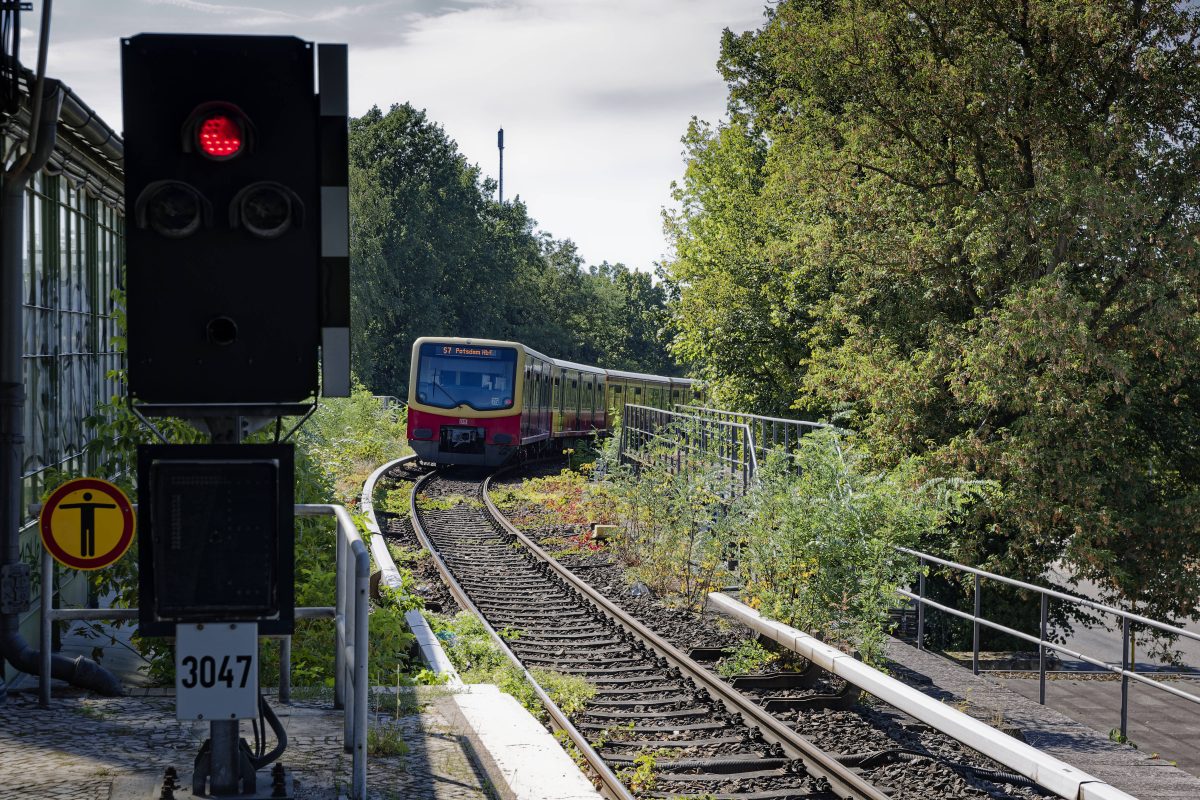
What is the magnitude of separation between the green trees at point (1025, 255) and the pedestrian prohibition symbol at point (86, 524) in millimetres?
13778

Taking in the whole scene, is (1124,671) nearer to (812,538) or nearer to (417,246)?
(812,538)

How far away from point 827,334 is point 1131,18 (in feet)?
27.7

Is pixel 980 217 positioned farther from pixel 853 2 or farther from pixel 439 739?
pixel 439 739

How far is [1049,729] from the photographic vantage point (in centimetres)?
867

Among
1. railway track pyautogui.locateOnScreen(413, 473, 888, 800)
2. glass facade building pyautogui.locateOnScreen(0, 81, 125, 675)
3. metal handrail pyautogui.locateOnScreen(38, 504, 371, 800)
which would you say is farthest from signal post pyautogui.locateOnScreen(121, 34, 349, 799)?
glass facade building pyautogui.locateOnScreen(0, 81, 125, 675)

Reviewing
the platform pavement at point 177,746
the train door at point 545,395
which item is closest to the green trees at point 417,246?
the train door at point 545,395

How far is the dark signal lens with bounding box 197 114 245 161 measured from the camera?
14.6 feet

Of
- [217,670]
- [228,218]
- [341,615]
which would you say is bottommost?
[341,615]

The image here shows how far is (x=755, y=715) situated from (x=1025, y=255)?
40.0 ft

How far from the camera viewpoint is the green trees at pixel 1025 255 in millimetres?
17828

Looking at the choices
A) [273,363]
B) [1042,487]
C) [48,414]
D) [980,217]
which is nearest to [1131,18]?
[980,217]

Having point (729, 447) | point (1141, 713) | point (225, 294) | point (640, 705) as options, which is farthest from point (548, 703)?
point (1141, 713)

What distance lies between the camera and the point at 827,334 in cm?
2509

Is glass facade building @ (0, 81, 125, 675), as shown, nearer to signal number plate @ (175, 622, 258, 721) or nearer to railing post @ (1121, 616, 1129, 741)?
signal number plate @ (175, 622, 258, 721)
